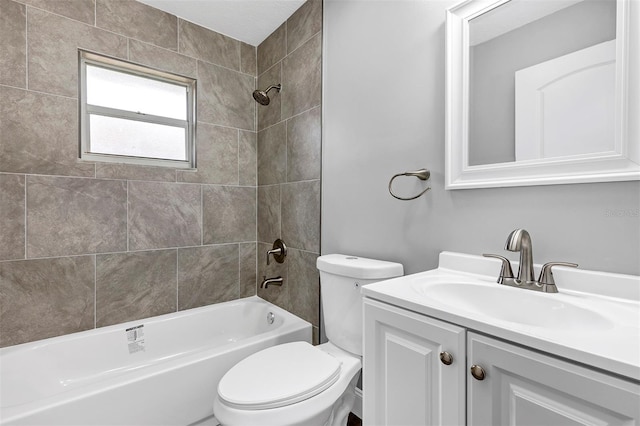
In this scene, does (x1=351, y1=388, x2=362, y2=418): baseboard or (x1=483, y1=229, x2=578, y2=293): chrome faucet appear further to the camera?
(x1=351, y1=388, x2=362, y2=418): baseboard

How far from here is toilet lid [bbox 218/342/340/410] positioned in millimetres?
1091

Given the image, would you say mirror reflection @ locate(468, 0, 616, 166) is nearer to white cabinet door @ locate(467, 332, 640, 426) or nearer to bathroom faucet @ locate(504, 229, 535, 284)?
bathroom faucet @ locate(504, 229, 535, 284)

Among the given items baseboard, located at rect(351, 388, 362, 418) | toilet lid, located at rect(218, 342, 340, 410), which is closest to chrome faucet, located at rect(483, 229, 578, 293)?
toilet lid, located at rect(218, 342, 340, 410)

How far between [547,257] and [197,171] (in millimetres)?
2049

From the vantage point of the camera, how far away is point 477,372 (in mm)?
707

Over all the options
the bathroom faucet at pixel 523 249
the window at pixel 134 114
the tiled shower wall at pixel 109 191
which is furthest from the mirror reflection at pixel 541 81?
the window at pixel 134 114

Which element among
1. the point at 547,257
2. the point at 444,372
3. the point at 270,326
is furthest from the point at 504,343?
the point at 270,326

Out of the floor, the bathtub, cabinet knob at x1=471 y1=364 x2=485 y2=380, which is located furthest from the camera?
the floor

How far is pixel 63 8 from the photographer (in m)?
1.74

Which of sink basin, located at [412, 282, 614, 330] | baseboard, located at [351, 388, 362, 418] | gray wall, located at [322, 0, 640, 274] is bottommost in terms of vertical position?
baseboard, located at [351, 388, 362, 418]

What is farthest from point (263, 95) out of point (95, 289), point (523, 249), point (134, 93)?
point (523, 249)

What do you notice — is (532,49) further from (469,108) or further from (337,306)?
(337,306)

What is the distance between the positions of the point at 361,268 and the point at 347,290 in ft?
0.47

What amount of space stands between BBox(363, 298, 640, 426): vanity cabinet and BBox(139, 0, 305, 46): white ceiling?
2007 mm
